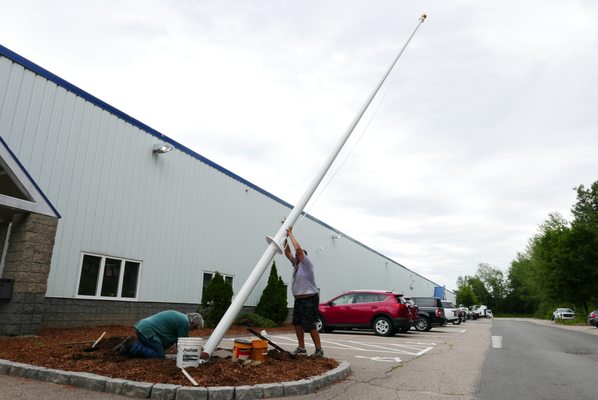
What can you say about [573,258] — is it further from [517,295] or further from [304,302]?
[517,295]

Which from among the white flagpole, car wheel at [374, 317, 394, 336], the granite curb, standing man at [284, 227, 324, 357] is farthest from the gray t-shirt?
car wheel at [374, 317, 394, 336]

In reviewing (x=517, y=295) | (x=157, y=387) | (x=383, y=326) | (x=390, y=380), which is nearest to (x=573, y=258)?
(x=383, y=326)

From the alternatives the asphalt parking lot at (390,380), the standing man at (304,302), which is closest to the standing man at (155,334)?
the asphalt parking lot at (390,380)

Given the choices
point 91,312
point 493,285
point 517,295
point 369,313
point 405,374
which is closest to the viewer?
point 405,374

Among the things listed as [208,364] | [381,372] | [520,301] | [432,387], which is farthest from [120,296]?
[520,301]

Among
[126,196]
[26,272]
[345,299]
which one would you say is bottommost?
[345,299]

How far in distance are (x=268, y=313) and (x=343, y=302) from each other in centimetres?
315

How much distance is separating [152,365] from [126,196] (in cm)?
721

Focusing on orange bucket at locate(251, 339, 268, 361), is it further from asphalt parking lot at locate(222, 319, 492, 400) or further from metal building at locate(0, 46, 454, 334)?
metal building at locate(0, 46, 454, 334)

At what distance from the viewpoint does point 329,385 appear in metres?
5.77

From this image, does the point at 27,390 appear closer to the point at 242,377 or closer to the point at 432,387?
the point at 242,377

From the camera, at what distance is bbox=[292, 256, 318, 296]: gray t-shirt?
7.25 m

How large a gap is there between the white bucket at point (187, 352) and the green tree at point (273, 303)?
39.2 ft

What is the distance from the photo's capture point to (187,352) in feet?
17.4
